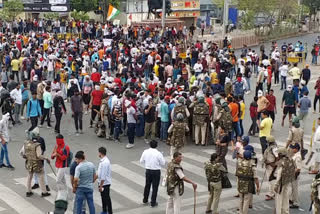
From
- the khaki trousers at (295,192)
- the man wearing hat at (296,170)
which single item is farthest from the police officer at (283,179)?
the khaki trousers at (295,192)

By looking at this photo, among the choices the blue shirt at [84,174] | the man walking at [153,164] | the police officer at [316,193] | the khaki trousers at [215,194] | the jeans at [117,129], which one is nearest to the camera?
the police officer at [316,193]

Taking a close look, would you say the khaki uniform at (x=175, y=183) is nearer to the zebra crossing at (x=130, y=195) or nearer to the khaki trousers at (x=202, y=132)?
the zebra crossing at (x=130, y=195)

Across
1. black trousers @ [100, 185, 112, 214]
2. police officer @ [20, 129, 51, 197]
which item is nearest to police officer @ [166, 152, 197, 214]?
black trousers @ [100, 185, 112, 214]

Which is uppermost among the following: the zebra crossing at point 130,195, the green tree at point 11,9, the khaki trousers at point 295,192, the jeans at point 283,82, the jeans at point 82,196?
the green tree at point 11,9

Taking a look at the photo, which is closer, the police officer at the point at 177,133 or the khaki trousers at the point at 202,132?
the police officer at the point at 177,133

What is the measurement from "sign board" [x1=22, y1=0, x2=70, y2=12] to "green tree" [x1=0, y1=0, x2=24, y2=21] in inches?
64.5

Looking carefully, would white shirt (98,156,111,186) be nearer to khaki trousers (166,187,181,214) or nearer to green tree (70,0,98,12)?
khaki trousers (166,187,181,214)

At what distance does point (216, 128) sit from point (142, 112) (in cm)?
250

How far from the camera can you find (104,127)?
1883 cm

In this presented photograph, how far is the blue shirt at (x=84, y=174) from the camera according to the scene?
11.1 metres

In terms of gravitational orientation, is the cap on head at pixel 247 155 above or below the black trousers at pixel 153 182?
above

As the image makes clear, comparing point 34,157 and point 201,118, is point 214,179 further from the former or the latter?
point 201,118

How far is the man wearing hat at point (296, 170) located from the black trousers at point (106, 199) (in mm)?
3955

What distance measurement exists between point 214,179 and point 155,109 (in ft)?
22.3
